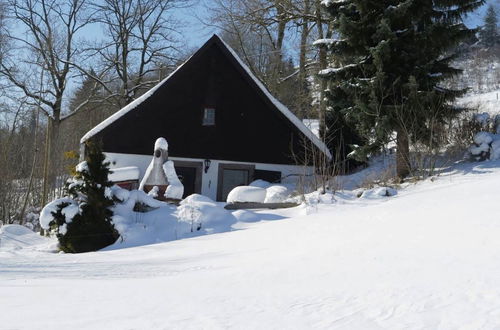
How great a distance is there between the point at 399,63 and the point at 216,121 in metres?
6.20

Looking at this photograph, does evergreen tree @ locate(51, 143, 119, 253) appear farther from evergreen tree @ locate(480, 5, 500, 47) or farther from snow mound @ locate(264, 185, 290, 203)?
evergreen tree @ locate(480, 5, 500, 47)

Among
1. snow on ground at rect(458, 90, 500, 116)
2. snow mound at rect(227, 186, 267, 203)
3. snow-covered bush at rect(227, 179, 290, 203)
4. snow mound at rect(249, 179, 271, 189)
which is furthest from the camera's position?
snow on ground at rect(458, 90, 500, 116)

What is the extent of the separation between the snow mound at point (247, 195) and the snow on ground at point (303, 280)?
176 inches

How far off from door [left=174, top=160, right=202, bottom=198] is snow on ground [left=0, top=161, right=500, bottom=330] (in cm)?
753

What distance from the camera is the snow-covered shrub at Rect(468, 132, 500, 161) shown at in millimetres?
11070

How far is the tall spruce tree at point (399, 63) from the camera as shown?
10.9m

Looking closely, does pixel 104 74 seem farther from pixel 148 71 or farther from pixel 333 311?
pixel 333 311

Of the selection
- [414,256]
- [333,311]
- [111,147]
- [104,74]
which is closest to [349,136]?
[111,147]

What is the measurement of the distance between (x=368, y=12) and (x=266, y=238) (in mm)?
7434

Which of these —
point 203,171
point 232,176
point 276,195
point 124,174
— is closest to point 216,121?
point 203,171

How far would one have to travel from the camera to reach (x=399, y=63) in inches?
450

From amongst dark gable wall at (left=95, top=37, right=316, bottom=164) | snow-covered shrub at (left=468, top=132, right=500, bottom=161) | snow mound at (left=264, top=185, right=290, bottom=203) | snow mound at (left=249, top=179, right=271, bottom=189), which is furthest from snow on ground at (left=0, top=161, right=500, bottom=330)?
dark gable wall at (left=95, top=37, right=316, bottom=164)

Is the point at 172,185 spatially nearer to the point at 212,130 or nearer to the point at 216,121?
the point at 212,130

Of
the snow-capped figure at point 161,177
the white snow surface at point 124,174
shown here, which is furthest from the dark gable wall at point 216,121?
the snow-capped figure at point 161,177
